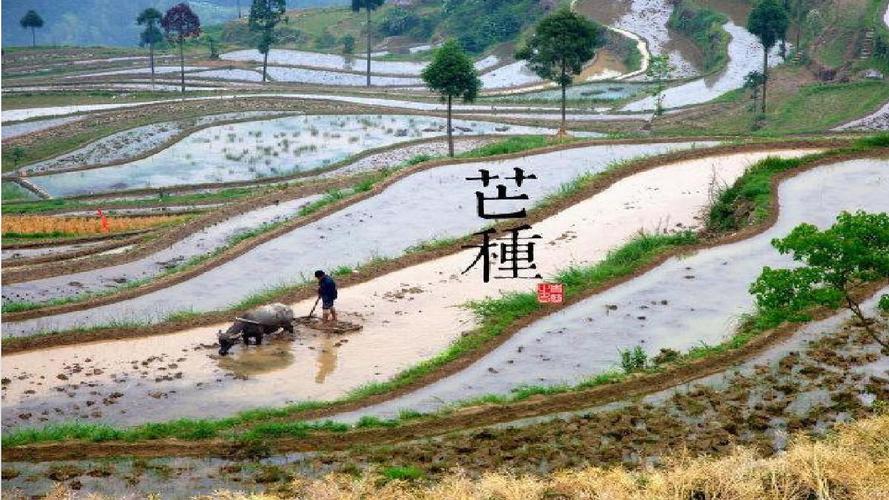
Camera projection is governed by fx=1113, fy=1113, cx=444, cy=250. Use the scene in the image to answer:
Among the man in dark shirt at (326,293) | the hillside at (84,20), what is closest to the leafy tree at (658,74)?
the man in dark shirt at (326,293)

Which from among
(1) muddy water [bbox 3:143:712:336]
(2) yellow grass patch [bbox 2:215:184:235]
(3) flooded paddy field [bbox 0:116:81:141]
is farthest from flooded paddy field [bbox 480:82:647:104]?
(2) yellow grass patch [bbox 2:215:184:235]

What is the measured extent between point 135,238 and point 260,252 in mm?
7299

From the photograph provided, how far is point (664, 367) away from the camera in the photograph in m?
15.9

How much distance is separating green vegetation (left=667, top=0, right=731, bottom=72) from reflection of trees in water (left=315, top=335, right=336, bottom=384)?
47.7 metres

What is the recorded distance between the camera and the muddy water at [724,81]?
185ft

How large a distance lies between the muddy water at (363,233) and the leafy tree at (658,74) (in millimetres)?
25437

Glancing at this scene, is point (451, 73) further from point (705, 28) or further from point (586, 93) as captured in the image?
point (705, 28)

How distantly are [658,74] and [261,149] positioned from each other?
25908 mm

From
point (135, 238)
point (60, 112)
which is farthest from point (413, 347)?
point (60, 112)

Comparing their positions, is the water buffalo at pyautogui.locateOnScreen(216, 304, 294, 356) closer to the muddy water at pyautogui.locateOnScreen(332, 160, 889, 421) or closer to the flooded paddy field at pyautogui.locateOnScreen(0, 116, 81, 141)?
the muddy water at pyautogui.locateOnScreen(332, 160, 889, 421)

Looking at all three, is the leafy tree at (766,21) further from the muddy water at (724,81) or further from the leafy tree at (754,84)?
the muddy water at (724,81)

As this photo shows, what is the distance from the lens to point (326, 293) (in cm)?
1831

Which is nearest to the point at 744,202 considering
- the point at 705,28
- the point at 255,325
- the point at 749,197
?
the point at 749,197

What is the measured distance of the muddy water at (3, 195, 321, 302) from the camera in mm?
23156
